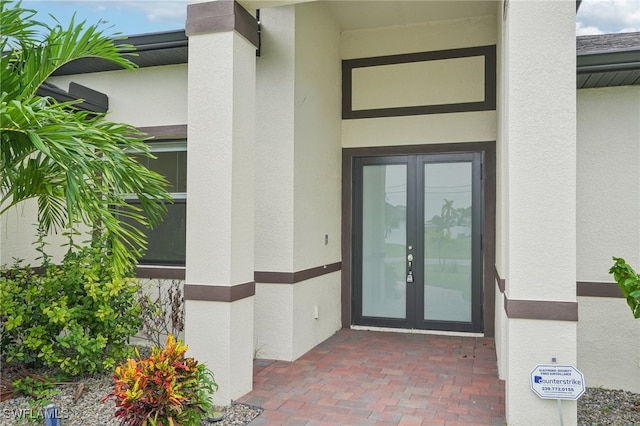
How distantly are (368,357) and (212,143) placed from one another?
3042mm

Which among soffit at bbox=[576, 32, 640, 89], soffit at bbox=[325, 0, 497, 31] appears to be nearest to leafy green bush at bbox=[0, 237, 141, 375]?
soffit at bbox=[325, 0, 497, 31]

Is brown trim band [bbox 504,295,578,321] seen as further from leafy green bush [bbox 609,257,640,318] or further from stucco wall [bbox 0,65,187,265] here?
stucco wall [bbox 0,65,187,265]

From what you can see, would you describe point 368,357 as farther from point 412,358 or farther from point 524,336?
point 524,336

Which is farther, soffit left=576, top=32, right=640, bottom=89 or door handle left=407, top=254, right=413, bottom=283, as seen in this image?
door handle left=407, top=254, right=413, bottom=283

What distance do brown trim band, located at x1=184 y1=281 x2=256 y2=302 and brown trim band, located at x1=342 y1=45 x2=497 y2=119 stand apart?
377 cm

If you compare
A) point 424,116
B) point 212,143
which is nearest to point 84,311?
point 212,143

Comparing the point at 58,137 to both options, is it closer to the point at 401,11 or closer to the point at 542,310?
the point at 542,310

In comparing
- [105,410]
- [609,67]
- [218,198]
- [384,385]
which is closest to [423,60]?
[609,67]

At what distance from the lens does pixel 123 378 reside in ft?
10.9

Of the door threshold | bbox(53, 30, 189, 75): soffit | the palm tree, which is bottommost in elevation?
the door threshold

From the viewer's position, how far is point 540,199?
11.7 ft

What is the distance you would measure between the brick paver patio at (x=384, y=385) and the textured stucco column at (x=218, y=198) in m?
0.54

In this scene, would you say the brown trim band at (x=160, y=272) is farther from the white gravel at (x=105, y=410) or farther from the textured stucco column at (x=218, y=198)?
the textured stucco column at (x=218, y=198)

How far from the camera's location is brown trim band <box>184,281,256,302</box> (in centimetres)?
424
